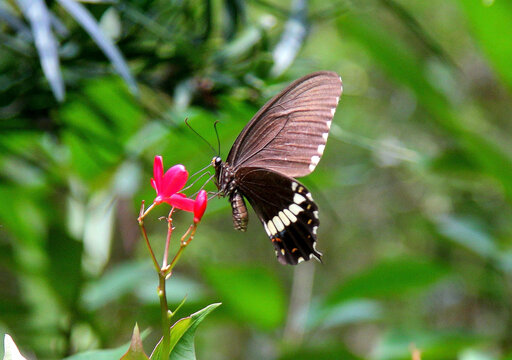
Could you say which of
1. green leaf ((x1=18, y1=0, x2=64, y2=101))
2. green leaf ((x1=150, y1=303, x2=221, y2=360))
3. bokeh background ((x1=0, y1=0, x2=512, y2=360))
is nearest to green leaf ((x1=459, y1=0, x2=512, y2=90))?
bokeh background ((x1=0, y1=0, x2=512, y2=360))

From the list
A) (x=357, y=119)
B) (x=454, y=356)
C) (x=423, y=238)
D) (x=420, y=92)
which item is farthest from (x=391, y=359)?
(x=357, y=119)

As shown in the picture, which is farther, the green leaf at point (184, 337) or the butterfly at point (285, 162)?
the butterfly at point (285, 162)

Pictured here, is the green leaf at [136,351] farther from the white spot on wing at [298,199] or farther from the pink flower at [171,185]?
the white spot on wing at [298,199]

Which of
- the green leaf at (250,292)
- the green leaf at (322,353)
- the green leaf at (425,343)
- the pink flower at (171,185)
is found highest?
the green leaf at (250,292)

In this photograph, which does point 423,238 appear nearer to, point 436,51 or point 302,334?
point 302,334

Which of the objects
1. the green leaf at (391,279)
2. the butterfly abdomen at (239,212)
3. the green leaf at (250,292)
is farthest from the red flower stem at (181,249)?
the green leaf at (391,279)

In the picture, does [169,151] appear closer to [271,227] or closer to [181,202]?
[271,227]

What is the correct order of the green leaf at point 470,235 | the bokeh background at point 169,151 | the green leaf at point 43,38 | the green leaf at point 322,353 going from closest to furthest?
the green leaf at point 43,38, the bokeh background at point 169,151, the green leaf at point 322,353, the green leaf at point 470,235

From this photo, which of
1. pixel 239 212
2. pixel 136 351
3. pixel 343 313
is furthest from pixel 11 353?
pixel 343 313
